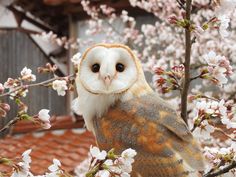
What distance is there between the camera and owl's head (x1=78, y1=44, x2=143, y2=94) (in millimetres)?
2791

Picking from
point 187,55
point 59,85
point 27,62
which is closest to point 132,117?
point 187,55

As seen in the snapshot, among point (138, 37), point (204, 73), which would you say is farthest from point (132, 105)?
point (138, 37)

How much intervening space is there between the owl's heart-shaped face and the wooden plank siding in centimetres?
797

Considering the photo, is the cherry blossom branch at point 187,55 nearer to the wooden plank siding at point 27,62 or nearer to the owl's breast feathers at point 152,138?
the owl's breast feathers at point 152,138

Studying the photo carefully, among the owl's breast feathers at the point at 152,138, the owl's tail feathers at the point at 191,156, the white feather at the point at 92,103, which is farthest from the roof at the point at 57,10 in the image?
the owl's tail feathers at the point at 191,156

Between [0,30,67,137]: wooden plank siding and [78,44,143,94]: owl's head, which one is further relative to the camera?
[0,30,67,137]: wooden plank siding

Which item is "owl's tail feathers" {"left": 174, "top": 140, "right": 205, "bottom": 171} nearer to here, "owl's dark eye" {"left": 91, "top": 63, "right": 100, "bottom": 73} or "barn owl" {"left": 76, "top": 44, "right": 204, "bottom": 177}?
"barn owl" {"left": 76, "top": 44, "right": 204, "bottom": 177}

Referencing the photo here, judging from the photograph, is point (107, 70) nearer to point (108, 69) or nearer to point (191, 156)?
point (108, 69)

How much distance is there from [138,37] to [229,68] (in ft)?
23.0

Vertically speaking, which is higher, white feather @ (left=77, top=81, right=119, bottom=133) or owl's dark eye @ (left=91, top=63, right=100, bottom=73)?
owl's dark eye @ (left=91, top=63, right=100, bottom=73)

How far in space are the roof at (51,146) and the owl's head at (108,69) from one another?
15.8 ft

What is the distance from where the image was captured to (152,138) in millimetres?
2748

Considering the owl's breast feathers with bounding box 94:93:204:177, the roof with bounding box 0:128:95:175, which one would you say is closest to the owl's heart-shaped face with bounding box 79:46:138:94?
the owl's breast feathers with bounding box 94:93:204:177

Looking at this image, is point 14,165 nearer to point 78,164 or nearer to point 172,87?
point 172,87
